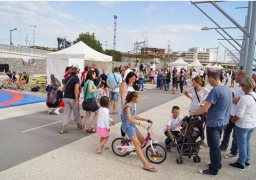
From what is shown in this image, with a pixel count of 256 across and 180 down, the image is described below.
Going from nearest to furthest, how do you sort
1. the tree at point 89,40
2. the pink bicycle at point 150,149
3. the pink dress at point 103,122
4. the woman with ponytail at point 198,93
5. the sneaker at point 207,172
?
the sneaker at point 207,172
the pink bicycle at point 150,149
the pink dress at point 103,122
the woman with ponytail at point 198,93
the tree at point 89,40

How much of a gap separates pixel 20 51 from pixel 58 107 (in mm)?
39615

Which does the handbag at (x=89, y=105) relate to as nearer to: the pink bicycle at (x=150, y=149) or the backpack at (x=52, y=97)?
the pink bicycle at (x=150, y=149)

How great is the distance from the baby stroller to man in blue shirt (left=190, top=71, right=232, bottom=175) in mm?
398

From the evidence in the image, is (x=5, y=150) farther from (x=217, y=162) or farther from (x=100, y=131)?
(x=217, y=162)

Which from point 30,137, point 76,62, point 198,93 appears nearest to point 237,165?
point 198,93

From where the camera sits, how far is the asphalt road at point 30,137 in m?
4.34

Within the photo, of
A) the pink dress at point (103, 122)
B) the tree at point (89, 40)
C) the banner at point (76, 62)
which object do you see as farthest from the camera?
the tree at point (89, 40)

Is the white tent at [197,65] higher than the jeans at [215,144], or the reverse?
the white tent at [197,65]

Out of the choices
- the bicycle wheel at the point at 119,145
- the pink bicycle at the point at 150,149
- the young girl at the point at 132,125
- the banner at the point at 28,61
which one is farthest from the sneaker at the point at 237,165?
the banner at the point at 28,61

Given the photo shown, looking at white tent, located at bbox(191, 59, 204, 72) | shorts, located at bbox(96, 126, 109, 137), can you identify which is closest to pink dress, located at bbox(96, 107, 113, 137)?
shorts, located at bbox(96, 126, 109, 137)

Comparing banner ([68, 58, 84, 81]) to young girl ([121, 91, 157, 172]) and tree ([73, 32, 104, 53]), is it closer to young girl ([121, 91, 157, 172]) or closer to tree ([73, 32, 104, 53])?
young girl ([121, 91, 157, 172])

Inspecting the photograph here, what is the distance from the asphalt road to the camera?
4342 mm

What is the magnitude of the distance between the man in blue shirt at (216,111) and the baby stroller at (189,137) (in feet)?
1.31

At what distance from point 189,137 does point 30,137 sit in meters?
3.89
